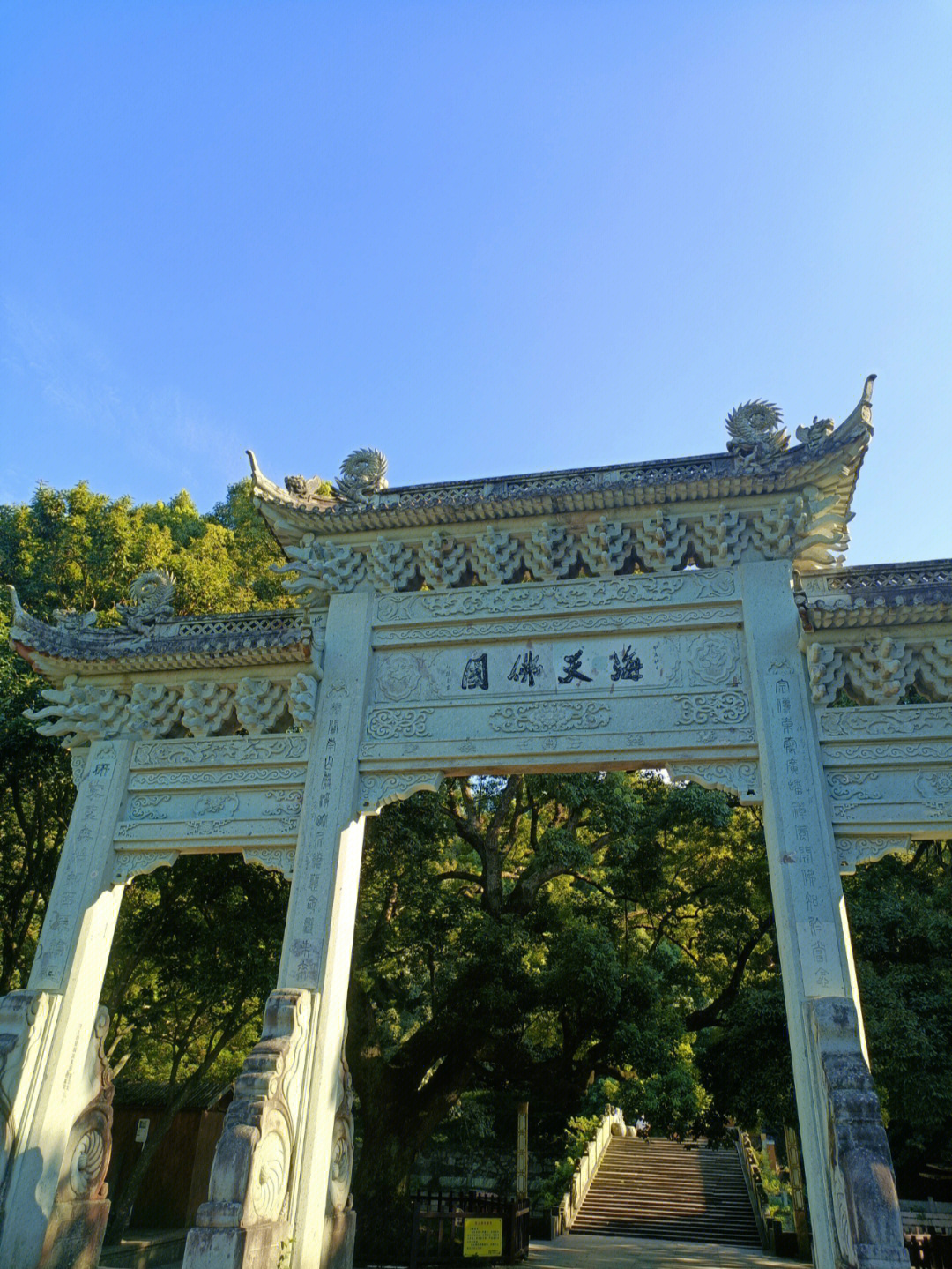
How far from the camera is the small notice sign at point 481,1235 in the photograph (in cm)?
906

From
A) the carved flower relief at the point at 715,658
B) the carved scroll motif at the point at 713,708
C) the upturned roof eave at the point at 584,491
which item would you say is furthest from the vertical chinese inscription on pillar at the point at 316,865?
the carved flower relief at the point at 715,658

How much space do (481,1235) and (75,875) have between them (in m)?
5.57

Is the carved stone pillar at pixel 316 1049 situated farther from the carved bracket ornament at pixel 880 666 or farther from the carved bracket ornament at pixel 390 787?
the carved bracket ornament at pixel 880 666

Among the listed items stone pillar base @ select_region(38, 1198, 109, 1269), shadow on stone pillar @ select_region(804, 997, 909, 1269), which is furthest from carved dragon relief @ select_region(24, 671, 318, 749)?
shadow on stone pillar @ select_region(804, 997, 909, 1269)

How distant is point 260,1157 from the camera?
5.69 metres

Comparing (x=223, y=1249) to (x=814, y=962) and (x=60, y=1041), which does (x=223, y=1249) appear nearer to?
(x=60, y=1041)

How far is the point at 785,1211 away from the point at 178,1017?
10151 millimetres

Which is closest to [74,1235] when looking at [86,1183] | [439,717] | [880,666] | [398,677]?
[86,1183]

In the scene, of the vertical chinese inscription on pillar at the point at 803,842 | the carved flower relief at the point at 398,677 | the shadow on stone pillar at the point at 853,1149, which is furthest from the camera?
the carved flower relief at the point at 398,677

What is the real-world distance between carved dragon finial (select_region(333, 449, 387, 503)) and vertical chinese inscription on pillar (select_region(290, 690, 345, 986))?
2.10 meters

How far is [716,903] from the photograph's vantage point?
519 inches

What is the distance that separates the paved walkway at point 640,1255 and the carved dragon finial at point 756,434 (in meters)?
8.96

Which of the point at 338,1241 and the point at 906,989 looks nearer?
the point at 338,1241

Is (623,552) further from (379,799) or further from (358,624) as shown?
(379,799)
